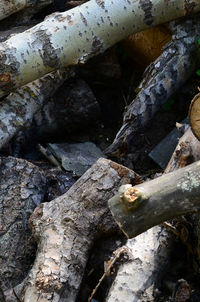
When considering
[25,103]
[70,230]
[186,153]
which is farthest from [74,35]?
[70,230]

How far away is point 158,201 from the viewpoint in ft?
6.88

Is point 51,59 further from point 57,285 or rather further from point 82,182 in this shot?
point 57,285

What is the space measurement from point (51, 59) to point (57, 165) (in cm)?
75

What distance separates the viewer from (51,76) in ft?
11.3

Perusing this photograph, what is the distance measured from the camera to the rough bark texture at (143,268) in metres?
2.37

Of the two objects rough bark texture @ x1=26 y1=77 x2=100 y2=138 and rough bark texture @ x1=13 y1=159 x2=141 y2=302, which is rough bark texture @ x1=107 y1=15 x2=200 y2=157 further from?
rough bark texture @ x1=13 y1=159 x2=141 y2=302

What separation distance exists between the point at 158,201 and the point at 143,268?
51cm

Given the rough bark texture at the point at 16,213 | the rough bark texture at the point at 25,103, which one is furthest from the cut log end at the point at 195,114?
the rough bark texture at the point at 25,103

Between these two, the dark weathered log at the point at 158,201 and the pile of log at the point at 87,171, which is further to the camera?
the pile of log at the point at 87,171

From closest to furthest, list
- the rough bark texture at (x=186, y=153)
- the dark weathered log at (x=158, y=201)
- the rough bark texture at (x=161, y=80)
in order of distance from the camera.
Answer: the dark weathered log at (x=158, y=201), the rough bark texture at (x=186, y=153), the rough bark texture at (x=161, y=80)

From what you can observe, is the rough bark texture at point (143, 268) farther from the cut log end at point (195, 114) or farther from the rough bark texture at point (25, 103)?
the rough bark texture at point (25, 103)

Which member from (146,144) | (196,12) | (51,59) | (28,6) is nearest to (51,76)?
(51,59)

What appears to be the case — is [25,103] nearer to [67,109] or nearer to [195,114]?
[67,109]

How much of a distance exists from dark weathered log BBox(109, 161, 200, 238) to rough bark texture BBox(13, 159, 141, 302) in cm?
52
